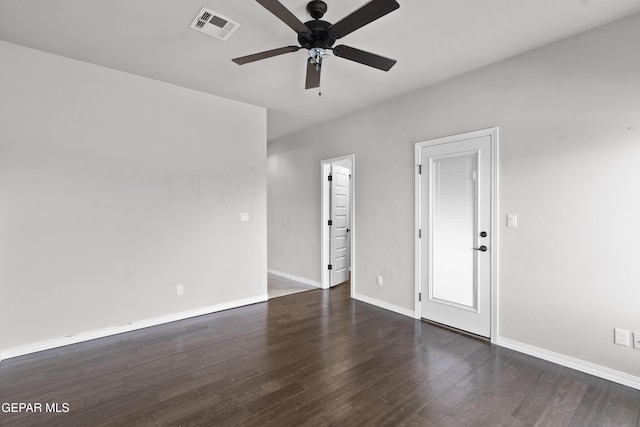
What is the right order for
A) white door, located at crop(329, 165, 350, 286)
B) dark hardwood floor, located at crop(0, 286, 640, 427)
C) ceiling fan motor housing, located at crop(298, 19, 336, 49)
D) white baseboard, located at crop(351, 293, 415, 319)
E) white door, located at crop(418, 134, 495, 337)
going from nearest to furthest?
dark hardwood floor, located at crop(0, 286, 640, 427)
ceiling fan motor housing, located at crop(298, 19, 336, 49)
white door, located at crop(418, 134, 495, 337)
white baseboard, located at crop(351, 293, 415, 319)
white door, located at crop(329, 165, 350, 286)

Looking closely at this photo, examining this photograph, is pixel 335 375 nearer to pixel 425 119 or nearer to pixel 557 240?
pixel 557 240

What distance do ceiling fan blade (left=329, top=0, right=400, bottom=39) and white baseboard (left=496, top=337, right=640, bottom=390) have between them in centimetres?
309

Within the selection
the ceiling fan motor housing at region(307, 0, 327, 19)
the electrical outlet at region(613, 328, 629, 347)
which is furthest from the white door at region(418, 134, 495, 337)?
the ceiling fan motor housing at region(307, 0, 327, 19)

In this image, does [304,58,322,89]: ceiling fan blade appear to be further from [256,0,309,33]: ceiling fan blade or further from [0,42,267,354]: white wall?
[0,42,267,354]: white wall

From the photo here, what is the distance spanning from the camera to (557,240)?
2686mm

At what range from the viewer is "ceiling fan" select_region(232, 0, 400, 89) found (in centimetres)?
182

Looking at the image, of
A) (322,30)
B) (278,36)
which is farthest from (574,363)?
(278,36)

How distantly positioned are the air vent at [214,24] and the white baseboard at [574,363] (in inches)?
150

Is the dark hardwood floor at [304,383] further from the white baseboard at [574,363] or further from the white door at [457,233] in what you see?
the white door at [457,233]

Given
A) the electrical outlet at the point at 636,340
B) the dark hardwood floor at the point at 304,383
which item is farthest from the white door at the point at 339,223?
Answer: the electrical outlet at the point at 636,340

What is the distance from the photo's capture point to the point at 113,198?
3.28 m

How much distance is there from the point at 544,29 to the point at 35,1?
13.0 ft

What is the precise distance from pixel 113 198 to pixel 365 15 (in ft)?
10.1

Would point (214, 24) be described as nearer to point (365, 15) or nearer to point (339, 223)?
point (365, 15)
